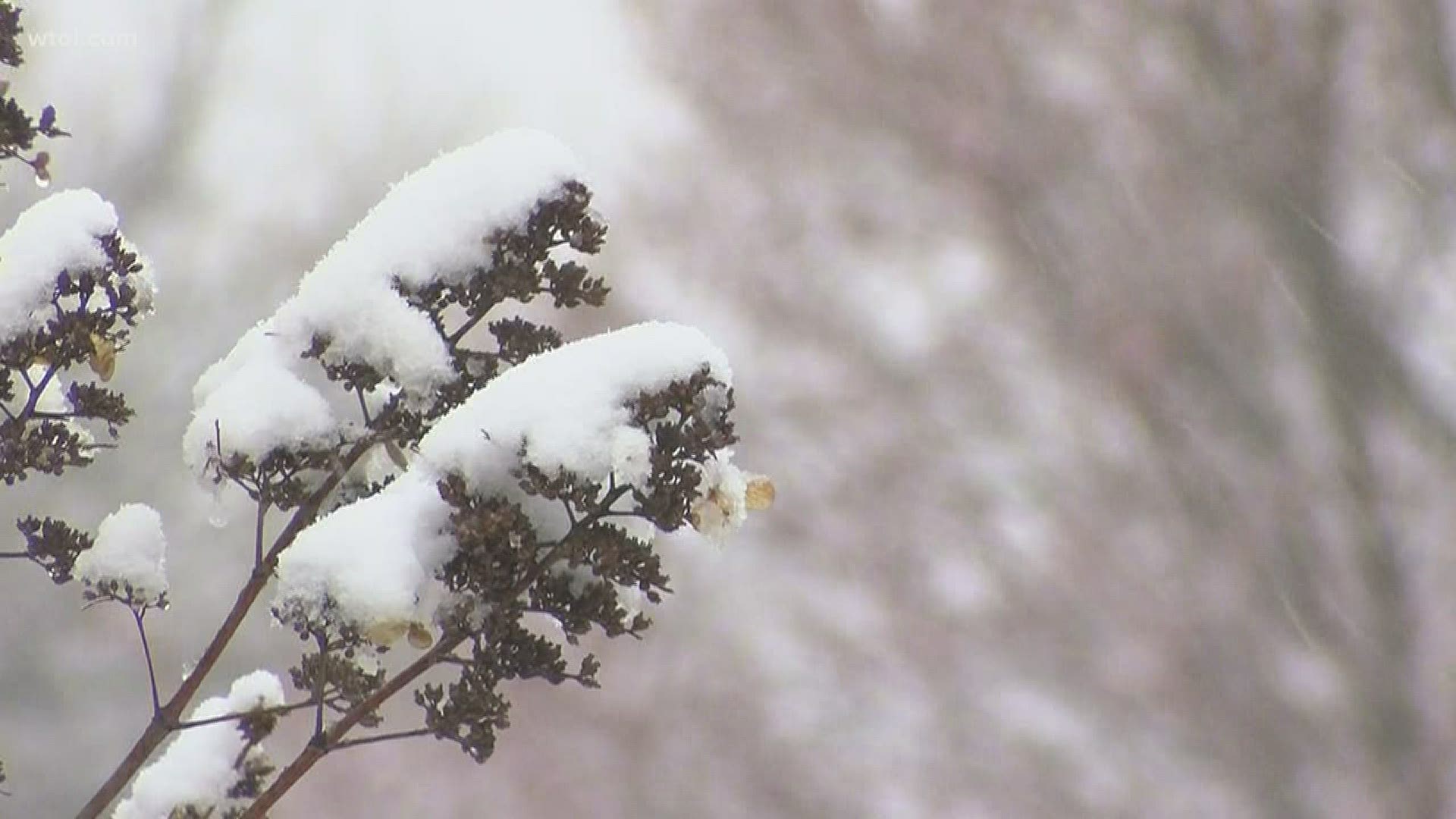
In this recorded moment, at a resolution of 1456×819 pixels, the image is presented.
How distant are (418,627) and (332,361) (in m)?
0.25

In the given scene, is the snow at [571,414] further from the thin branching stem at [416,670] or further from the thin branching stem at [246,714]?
the thin branching stem at [246,714]

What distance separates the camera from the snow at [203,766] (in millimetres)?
1101

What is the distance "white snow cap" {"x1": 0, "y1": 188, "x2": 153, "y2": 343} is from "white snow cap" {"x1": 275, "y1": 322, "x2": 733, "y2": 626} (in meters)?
0.33

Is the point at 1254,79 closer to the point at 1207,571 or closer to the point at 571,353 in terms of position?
the point at 1207,571

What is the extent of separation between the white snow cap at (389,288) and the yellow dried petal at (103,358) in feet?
0.27

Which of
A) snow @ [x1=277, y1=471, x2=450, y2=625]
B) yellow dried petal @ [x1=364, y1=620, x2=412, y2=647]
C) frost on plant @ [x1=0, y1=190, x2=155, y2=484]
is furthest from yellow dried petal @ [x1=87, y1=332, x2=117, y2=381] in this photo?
yellow dried petal @ [x1=364, y1=620, x2=412, y2=647]

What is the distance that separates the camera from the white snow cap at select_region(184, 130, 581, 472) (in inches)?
36.3

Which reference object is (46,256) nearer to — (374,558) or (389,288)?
(389,288)

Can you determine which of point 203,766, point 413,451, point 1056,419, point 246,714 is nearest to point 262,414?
point 413,451

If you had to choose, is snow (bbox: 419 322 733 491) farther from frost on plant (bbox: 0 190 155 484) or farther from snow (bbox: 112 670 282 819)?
snow (bbox: 112 670 282 819)

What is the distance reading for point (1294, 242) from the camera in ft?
8.24

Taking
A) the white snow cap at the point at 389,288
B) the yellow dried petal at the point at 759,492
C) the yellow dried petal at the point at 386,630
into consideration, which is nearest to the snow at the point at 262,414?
→ the white snow cap at the point at 389,288

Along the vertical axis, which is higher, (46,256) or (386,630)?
(46,256)

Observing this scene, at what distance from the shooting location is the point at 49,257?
0.98m
